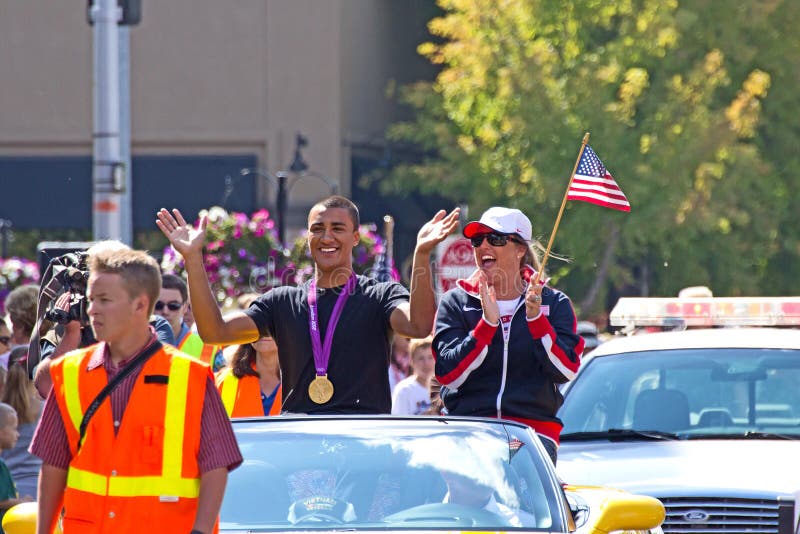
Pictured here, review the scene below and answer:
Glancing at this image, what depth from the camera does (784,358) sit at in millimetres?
8555

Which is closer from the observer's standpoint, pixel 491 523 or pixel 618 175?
pixel 491 523

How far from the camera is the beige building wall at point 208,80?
3509 centimetres

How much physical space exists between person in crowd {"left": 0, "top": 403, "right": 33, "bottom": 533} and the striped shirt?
138 inches

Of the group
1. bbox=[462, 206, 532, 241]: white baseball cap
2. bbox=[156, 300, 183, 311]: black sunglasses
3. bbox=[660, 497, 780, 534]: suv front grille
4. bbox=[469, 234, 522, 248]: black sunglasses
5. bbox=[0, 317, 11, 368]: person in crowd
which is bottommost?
bbox=[660, 497, 780, 534]: suv front grille

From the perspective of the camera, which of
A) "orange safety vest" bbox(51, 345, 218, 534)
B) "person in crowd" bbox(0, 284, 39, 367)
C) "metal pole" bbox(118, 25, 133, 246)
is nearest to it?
"orange safety vest" bbox(51, 345, 218, 534)

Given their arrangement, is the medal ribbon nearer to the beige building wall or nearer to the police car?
the police car

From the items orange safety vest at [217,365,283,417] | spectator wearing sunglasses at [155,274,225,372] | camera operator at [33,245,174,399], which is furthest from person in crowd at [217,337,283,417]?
camera operator at [33,245,174,399]

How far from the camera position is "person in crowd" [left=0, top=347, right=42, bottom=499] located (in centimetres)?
864

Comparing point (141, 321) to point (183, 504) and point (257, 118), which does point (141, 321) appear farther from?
point (257, 118)

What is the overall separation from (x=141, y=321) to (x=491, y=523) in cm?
150

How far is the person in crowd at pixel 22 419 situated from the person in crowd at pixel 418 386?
3107 mm

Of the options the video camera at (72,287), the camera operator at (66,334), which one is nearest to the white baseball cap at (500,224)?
the camera operator at (66,334)

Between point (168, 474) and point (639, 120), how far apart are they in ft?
82.0

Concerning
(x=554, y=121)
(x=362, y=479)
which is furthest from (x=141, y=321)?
(x=554, y=121)
